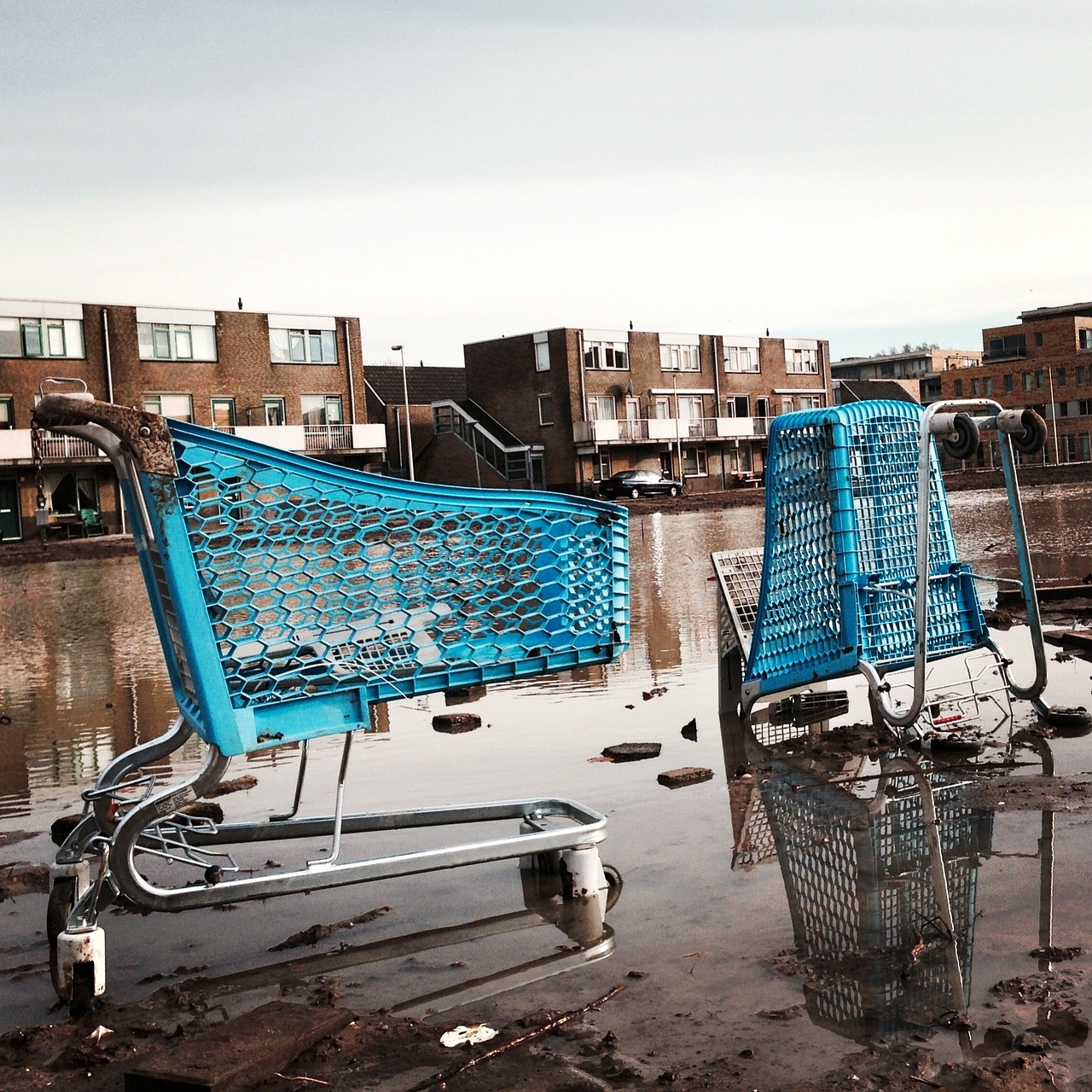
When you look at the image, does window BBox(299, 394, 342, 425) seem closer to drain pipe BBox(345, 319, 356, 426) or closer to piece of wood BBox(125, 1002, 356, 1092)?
drain pipe BBox(345, 319, 356, 426)

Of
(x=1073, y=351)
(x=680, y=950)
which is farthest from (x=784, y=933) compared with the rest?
(x=1073, y=351)

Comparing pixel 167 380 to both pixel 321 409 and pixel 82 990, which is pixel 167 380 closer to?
pixel 321 409

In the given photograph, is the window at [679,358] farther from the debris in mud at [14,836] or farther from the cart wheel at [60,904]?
the cart wheel at [60,904]

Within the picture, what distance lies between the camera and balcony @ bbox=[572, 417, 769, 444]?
60.6 m

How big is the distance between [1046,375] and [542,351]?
47.3m

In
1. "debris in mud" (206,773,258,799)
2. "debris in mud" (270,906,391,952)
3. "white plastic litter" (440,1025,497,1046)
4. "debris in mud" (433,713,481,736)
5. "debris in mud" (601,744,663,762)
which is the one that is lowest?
"debris in mud" (433,713,481,736)

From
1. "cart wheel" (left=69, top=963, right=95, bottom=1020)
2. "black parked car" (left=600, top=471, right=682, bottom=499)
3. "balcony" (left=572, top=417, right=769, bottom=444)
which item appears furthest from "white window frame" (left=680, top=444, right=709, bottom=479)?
"cart wheel" (left=69, top=963, right=95, bottom=1020)

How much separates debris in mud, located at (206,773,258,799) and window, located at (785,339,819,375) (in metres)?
69.3

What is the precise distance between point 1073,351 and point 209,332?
65765 mm

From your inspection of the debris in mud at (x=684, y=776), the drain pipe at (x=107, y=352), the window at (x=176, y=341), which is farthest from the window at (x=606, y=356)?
the debris in mud at (x=684, y=776)

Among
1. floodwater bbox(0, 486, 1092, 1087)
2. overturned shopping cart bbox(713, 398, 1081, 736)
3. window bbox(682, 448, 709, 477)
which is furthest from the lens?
window bbox(682, 448, 709, 477)

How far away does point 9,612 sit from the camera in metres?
17.7

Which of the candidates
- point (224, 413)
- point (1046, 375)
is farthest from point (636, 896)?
point (1046, 375)

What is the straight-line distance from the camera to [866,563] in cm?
638
